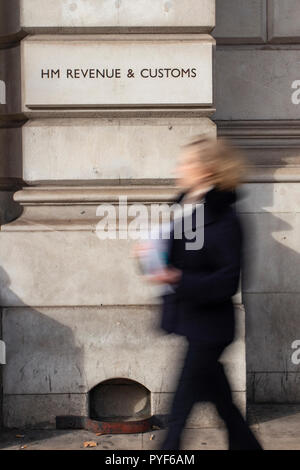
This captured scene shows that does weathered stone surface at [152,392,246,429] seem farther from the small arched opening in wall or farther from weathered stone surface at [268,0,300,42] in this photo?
weathered stone surface at [268,0,300,42]

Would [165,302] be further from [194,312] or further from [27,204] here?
[27,204]

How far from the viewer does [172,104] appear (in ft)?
19.3

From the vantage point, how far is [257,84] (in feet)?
21.6

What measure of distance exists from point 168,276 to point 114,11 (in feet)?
9.21

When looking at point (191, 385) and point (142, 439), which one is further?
point (142, 439)

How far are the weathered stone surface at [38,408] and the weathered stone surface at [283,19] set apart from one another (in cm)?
351

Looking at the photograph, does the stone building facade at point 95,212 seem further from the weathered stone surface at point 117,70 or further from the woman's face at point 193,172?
the woman's face at point 193,172

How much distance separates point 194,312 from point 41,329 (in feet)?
6.91

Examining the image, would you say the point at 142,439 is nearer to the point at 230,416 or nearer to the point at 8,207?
the point at 230,416

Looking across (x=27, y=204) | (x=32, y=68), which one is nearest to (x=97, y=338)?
(x=27, y=204)

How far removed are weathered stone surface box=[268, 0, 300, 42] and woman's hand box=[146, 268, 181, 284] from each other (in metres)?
3.42

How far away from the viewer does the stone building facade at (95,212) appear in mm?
5648
